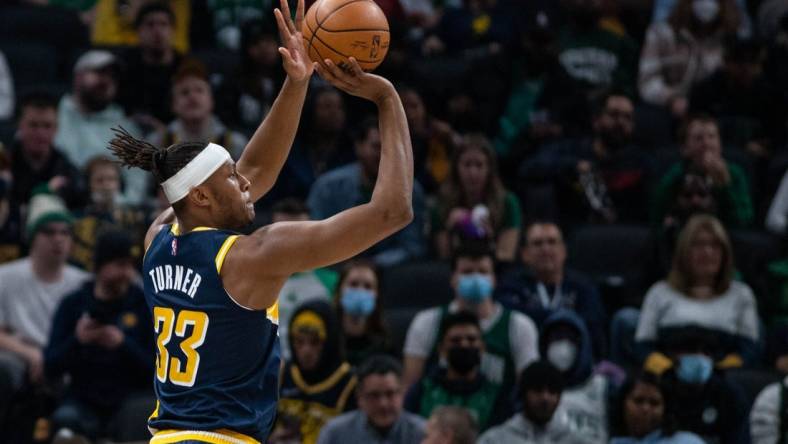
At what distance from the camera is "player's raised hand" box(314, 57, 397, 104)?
198 inches

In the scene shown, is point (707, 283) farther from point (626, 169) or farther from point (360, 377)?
point (360, 377)

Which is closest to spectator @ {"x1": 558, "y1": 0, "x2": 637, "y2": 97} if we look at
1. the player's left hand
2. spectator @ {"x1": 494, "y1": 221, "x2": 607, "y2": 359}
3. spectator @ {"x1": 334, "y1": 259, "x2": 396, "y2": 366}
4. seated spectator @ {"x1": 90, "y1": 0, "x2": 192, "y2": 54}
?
spectator @ {"x1": 494, "y1": 221, "x2": 607, "y2": 359}

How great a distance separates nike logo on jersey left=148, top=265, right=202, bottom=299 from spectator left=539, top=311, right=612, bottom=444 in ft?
13.2

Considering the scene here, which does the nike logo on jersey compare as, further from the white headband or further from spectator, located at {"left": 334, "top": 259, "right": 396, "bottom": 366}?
spectator, located at {"left": 334, "top": 259, "right": 396, "bottom": 366}

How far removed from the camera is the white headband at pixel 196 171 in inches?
205

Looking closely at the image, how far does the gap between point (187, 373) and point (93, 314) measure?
4217 millimetres

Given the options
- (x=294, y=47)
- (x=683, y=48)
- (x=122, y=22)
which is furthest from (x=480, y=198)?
(x=294, y=47)

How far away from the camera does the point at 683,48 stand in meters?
12.5

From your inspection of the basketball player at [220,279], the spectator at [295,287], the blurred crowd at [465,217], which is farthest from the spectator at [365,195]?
the basketball player at [220,279]

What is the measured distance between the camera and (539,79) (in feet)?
39.5

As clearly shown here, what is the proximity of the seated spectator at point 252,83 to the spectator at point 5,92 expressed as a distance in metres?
1.69

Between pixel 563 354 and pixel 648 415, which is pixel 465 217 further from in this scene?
pixel 648 415

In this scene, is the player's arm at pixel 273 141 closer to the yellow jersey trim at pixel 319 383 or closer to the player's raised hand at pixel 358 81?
the player's raised hand at pixel 358 81

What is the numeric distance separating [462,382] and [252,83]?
3947 mm
